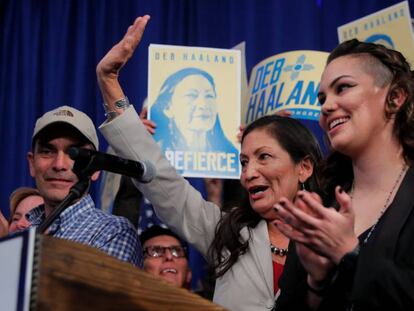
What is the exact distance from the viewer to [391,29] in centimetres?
260

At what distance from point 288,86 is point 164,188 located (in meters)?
0.79

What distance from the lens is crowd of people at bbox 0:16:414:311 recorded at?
127 centimetres

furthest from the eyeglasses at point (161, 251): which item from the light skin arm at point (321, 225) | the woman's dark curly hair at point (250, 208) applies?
the light skin arm at point (321, 225)

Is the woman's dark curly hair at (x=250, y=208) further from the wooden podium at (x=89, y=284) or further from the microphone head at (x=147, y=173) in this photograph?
the wooden podium at (x=89, y=284)

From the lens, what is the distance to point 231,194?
2891 mm

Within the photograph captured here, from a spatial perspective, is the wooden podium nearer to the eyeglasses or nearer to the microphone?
the microphone

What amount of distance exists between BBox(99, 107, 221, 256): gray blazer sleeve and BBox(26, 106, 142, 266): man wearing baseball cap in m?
0.12

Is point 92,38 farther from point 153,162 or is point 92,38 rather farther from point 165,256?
point 153,162

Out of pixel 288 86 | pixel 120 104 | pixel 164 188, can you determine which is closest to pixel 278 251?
pixel 164 188

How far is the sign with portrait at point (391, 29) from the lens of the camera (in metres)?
2.54

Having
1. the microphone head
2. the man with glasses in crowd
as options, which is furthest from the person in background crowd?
the microphone head

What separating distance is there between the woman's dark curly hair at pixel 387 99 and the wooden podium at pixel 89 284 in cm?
69

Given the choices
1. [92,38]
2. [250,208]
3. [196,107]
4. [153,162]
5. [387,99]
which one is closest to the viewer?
[387,99]

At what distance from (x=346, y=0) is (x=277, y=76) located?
1.59m
